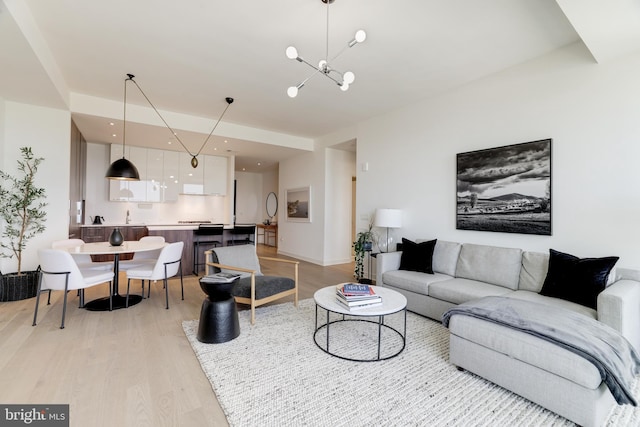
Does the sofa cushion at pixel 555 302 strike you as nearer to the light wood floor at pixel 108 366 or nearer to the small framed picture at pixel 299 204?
the light wood floor at pixel 108 366

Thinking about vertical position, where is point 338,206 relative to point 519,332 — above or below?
above

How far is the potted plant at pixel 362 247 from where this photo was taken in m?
4.64

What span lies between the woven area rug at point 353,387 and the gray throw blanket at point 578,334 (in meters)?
0.31

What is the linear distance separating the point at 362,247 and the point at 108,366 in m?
3.44

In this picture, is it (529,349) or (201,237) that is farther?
(201,237)

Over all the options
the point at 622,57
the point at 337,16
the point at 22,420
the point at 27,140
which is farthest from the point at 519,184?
the point at 27,140

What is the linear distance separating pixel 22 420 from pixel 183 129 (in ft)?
14.3

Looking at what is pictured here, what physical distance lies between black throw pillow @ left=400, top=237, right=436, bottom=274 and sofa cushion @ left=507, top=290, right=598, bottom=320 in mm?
968

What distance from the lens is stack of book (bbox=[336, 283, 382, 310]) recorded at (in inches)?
93.1

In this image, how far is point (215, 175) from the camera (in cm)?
706

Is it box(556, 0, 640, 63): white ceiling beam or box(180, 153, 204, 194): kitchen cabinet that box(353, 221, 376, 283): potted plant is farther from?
box(180, 153, 204, 194): kitchen cabinet

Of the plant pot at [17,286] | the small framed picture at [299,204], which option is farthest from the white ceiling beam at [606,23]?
the plant pot at [17,286]

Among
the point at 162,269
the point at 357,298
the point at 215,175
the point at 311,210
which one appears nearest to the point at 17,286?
the point at 162,269

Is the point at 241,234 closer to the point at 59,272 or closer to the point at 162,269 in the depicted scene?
the point at 162,269
